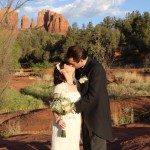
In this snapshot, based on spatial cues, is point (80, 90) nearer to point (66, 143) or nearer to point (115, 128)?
point (66, 143)

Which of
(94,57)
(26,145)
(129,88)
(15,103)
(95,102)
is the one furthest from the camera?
(129,88)

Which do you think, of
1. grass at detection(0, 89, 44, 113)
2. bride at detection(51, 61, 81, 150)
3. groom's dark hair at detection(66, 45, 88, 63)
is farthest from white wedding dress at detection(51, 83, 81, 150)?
grass at detection(0, 89, 44, 113)

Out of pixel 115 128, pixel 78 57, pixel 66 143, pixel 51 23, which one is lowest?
pixel 115 128

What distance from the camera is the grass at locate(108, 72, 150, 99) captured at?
69.4ft

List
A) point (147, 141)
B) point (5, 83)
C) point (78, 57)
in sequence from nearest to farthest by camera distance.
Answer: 1. point (78, 57)
2. point (147, 141)
3. point (5, 83)

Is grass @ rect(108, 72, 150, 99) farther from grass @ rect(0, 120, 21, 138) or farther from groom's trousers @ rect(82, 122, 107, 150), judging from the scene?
groom's trousers @ rect(82, 122, 107, 150)

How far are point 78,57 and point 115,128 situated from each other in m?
6.83

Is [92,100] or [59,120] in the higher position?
[92,100]

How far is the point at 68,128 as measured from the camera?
18.4 ft

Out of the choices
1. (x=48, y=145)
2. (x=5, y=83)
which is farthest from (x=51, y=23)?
(x=48, y=145)

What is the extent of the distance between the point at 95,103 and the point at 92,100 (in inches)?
3.5

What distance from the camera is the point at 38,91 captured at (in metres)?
26.2

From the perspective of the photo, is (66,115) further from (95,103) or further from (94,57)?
(94,57)

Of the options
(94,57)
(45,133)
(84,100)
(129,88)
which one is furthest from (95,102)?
(129,88)
